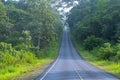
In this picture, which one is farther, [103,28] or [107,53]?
[103,28]

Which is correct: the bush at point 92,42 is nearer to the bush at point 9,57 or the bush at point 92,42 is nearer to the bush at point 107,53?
the bush at point 107,53

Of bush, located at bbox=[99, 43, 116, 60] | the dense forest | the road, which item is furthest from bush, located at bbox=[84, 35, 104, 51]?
the road

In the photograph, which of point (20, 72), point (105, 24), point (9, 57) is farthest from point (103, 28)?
point (20, 72)

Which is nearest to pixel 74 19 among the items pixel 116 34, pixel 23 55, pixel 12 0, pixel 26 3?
pixel 12 0

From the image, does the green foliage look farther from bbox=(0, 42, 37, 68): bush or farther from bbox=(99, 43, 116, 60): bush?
bbox=(0, 42, 37, 68): bush

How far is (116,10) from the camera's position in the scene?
111938 millimetres

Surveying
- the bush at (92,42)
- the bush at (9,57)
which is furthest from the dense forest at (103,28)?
the bush at (9,57)

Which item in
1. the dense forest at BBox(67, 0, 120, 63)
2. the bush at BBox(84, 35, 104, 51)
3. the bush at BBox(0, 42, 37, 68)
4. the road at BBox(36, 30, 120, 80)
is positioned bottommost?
the road at BBox(36, 30, 120, 80)

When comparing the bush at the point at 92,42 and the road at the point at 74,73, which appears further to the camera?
the bush at the point at 92,42

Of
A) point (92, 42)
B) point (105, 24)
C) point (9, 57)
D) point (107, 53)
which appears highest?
point (105, 24)

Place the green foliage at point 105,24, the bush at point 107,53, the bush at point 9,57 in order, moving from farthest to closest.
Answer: the green foliage at point 105,24 < the bush at point 107,53 < the bush at point 9,57

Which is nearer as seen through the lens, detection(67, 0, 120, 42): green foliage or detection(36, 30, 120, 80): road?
detection(36, 30, 120, 80): road

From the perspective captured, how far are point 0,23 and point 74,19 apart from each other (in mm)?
83952

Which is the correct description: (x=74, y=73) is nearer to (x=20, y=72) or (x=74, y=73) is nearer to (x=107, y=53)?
(x=20, y=72)
